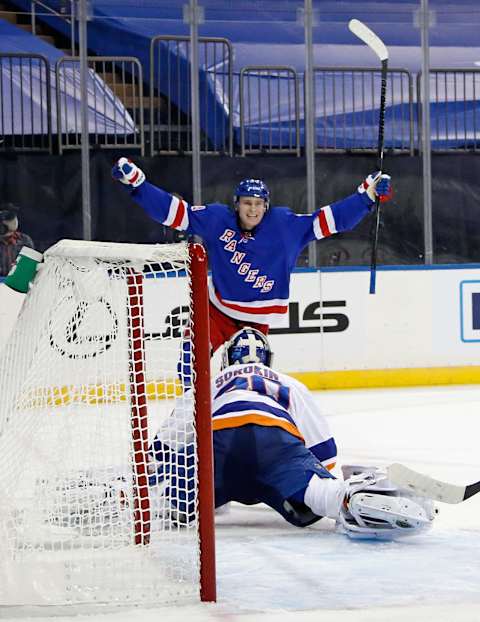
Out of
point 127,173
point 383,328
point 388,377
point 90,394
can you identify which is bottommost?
point 388,377

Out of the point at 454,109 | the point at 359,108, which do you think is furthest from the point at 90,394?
the point at 454,109

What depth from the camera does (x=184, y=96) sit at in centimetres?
671

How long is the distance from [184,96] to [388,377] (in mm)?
1881

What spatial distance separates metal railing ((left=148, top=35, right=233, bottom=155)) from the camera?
674 cm

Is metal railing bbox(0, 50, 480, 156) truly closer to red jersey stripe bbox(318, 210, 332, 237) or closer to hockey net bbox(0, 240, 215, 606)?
red jersey stripe bbox(318, 210, 332, 237)

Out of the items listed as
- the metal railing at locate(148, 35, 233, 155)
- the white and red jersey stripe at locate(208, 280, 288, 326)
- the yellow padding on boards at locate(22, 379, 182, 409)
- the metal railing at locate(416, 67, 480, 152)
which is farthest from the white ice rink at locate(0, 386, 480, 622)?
the metal railing at locate(416, 67, 480, 152)

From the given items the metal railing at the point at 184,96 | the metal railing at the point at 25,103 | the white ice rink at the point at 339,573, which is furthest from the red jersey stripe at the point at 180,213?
the metal railing at the point at 25,103

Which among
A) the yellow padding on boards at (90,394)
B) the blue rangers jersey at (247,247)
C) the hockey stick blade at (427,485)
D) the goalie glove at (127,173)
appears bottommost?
the hockey stick blade at (427,485)

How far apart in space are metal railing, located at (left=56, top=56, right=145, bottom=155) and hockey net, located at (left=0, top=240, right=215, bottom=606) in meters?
4.05

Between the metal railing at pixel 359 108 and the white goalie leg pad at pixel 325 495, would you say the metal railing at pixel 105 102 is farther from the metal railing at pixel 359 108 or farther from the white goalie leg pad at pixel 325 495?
the white goalie leg pad at pixel 325 495

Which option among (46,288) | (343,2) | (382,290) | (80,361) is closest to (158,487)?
(80,361)

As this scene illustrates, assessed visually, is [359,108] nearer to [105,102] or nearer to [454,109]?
[454,109]

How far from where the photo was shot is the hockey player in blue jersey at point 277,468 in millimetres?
2857

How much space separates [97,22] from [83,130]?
25.5 inches
